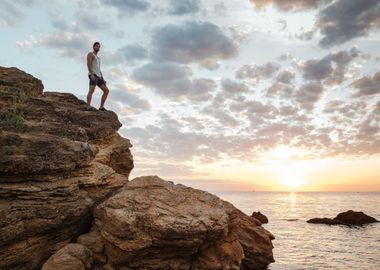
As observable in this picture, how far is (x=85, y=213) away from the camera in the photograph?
1577 centimetres

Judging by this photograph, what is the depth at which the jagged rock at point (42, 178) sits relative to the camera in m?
13.9

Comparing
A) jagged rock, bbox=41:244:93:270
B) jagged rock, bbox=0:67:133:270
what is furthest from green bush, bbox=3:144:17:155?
jagged rock, bbox=41:244:93:270

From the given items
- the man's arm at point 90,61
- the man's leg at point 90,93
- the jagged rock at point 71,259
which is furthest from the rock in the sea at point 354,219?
the jagged rock at point 71,259

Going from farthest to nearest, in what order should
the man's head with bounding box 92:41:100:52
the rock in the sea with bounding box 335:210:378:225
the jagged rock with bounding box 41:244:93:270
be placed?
1. the rock in the sea with bounding box 335:210:378:225
2. the man's head with bounding box 92:41:100:52
3. the jagged rock with bounding box 41:244:93:270

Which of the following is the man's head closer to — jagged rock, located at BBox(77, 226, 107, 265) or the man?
the man

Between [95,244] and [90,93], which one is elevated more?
[90,93]

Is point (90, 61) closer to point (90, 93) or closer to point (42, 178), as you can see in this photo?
point (90, 93)

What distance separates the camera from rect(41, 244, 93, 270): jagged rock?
13.4 m

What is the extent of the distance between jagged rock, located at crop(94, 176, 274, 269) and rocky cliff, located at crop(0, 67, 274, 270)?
4 centimetres

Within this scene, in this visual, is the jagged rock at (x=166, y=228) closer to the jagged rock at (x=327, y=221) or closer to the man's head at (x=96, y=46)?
the man's head at (x=96, y=46)

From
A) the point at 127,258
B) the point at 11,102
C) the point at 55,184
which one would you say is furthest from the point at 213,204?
the point at 11,102

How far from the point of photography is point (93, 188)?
55.6 ft

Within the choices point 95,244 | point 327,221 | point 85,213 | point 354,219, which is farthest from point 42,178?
point 354,219

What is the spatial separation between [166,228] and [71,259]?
3876 millimetres
